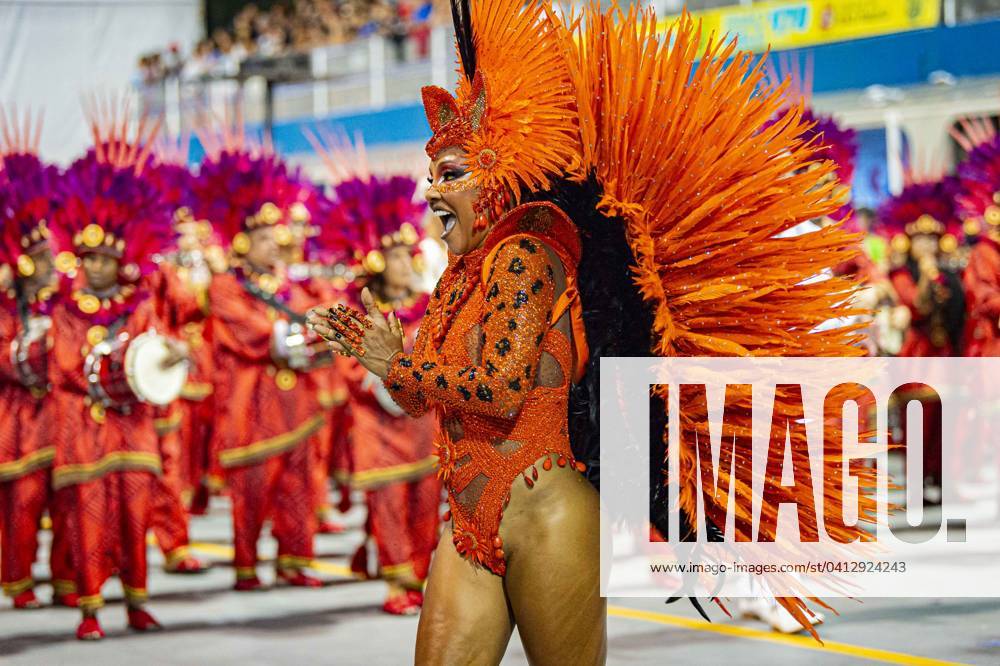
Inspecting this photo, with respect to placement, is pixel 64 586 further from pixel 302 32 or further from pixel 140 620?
pixel 302 32

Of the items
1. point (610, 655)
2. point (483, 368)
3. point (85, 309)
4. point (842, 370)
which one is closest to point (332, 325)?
point (483, 368)

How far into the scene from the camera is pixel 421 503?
24.4 feet

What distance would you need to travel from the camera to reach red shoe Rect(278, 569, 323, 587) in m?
8.09

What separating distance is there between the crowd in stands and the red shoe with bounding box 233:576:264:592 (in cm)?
1199

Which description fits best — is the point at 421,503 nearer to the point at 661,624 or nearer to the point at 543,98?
the point at 661,624

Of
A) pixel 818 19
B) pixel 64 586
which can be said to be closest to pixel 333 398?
pixel 64 586

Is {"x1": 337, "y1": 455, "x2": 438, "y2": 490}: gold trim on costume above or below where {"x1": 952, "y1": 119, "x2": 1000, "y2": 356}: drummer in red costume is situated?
below

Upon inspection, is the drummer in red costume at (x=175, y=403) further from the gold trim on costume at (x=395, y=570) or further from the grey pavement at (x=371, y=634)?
the gold trim on costume at (x=395, y=570)

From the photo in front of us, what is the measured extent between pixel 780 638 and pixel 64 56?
16662 mm

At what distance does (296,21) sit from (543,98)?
18840 mm

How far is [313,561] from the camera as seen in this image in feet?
28.6

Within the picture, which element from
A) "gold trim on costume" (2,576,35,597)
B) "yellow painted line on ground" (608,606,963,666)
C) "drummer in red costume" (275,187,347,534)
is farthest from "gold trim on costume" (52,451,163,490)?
"yellow painted line on ground" (608,606,963,666)

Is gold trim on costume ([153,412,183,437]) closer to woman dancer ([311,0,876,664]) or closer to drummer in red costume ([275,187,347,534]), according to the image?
drummer in red costume ([275,187,347,534])

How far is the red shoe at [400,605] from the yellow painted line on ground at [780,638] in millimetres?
980
